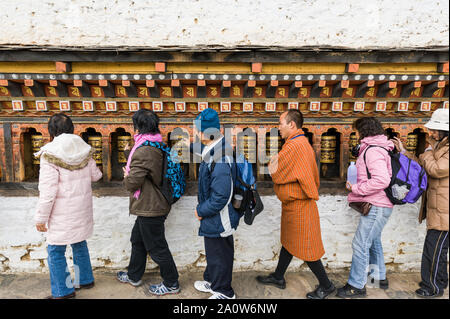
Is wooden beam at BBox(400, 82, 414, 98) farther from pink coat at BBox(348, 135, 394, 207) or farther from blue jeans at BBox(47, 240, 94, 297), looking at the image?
blue jeans at BBox(47, 240, 94, 297)

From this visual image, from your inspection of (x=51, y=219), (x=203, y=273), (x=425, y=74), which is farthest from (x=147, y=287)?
(x=425, y=74)

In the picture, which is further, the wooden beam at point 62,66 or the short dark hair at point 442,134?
the wooden beam at point 62,66

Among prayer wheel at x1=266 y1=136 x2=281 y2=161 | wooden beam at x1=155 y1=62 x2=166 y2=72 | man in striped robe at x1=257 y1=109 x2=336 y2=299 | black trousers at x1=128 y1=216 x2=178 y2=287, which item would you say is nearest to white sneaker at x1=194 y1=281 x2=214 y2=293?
black trousers at x1=128 y1=216 x2=178 y2=287

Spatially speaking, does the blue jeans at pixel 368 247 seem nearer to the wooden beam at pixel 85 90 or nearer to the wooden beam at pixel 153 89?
the wooden beam at pixel 153 89

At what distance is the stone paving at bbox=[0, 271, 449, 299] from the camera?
3.07 m

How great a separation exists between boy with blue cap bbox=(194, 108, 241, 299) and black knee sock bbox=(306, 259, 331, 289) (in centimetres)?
85

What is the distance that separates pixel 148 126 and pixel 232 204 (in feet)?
3.63

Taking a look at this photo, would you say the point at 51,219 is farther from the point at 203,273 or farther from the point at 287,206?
the point at 287,206

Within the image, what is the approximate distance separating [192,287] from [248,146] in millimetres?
1806

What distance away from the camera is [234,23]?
3.80 m

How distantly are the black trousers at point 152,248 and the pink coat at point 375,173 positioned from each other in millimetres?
2071

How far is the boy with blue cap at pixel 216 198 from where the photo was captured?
8.06ft

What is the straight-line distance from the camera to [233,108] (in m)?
3.31

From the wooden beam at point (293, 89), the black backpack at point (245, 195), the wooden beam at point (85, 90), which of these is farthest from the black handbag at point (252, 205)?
the wooden beam at point (85, 90)
